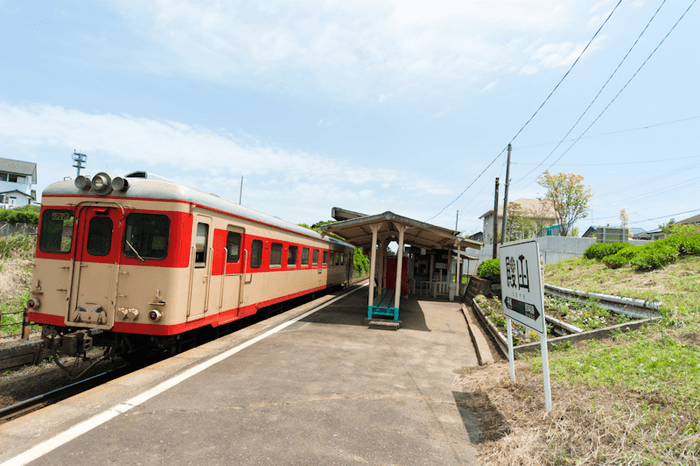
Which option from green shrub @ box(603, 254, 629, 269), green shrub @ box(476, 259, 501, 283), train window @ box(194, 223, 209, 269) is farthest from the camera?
green shrub @ box(476, 259, 501, 283)

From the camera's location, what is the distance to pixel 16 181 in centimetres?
5094

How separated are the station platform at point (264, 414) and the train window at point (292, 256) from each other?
4.19 m

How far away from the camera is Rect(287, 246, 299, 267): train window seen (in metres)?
11.0

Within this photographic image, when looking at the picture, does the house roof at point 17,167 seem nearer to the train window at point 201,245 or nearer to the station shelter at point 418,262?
the station shelter at point 418,262

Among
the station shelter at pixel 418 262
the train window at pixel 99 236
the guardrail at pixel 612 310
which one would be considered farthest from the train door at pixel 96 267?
the station shelter at pixel 418 262

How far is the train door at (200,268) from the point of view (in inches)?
240

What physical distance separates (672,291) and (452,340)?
13.3 ft

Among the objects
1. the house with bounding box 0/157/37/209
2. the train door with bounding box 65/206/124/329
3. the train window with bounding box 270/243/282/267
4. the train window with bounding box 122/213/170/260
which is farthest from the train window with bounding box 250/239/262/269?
the house with bounding box 0/157/37/209

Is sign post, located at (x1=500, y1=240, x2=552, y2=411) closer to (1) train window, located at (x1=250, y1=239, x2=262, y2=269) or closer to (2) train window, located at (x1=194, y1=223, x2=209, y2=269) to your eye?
(2) train window, located at (x1=194, y1=223, x2=209, y2=269)

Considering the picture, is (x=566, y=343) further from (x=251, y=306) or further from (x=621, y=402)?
(x=251, y=306)

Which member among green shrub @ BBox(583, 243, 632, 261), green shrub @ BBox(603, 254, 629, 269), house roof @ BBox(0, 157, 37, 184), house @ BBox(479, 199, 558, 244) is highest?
house roof @ BBox(0, 157, 37, 184)

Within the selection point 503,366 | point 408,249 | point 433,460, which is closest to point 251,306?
point 503,366

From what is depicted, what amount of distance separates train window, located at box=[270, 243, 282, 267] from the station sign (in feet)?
19.4

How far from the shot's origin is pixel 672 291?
684 cm
